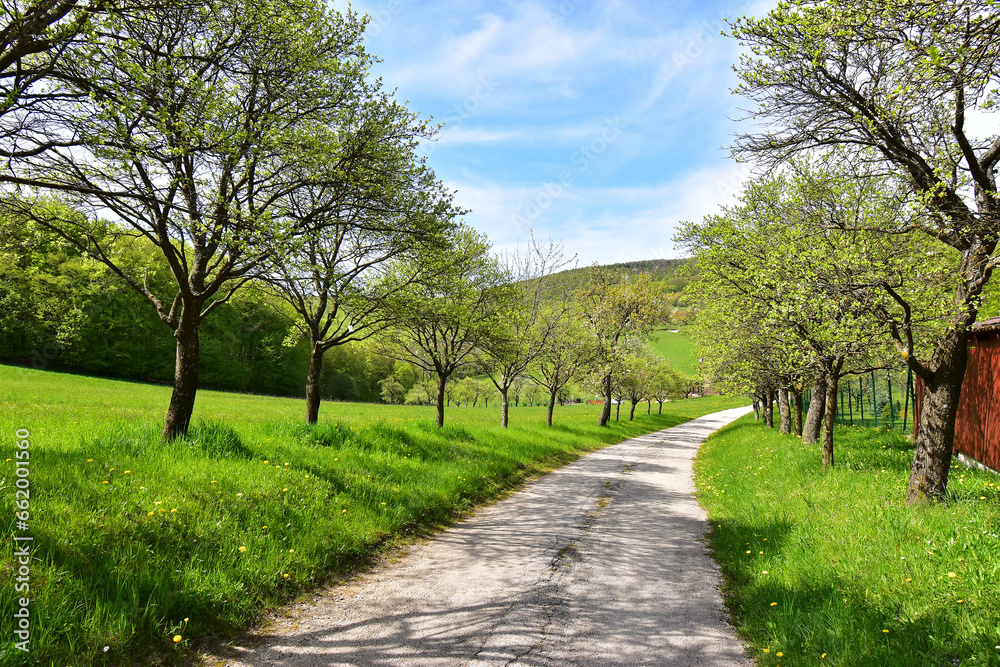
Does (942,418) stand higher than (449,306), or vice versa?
(449,306)

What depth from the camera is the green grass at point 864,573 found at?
3.81m

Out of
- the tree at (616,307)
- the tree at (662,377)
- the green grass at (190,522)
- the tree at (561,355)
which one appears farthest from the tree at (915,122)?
the tree at (662,377)

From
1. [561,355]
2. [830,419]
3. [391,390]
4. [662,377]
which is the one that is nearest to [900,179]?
[830,419]

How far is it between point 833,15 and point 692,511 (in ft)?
29.1

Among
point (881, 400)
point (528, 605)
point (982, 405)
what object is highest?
point (982, 405)

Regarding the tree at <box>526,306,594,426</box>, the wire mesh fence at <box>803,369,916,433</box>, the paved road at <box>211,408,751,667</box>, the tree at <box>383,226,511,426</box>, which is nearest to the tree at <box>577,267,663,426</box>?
the tree at <box>526,306,594,426</box>

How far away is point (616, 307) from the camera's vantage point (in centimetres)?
2977

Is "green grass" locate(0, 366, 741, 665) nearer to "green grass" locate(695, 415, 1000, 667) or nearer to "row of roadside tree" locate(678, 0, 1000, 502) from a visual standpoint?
"green grass" locate(695, 415, 1000, 667)

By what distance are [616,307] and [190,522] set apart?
2710 cm

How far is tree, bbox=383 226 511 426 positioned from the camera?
12.5 meters

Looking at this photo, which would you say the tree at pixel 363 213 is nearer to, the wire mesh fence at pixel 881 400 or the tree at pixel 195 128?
the tree at pixel 195 128

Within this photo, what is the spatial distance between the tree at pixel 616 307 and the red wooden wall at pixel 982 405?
1614cm

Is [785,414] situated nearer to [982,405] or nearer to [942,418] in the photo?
[982,405]

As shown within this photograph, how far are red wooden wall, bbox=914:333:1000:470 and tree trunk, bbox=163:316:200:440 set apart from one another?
17463mm
